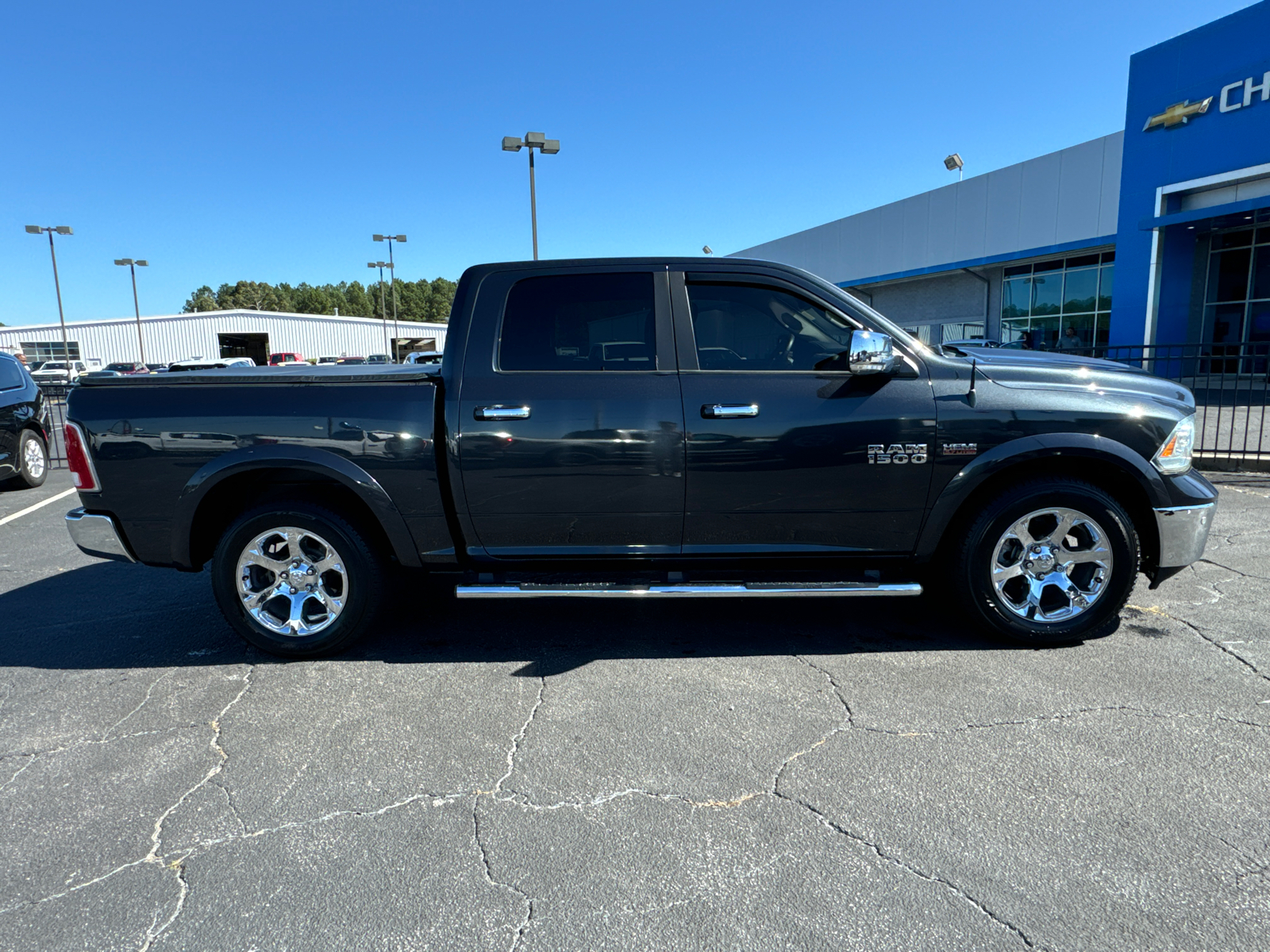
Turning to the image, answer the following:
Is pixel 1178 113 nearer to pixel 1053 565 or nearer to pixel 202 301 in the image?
pixel 1053 565

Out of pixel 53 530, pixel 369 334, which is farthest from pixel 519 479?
pixel 369 334

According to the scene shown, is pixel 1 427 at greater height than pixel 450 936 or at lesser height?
greater

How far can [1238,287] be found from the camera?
19.3m

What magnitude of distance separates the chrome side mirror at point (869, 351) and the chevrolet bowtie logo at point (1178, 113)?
67.1ft

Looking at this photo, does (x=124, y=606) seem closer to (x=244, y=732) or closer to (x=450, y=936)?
(x=244, y=732)

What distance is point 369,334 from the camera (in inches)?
3105

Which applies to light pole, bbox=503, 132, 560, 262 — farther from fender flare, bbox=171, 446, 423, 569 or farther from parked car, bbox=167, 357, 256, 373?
fender flare, bbox=171, 446, 423, 569

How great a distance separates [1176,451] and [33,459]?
1156cm

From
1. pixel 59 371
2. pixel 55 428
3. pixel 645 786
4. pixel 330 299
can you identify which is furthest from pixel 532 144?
pixel 330 299

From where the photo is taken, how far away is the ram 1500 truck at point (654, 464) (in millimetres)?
3631

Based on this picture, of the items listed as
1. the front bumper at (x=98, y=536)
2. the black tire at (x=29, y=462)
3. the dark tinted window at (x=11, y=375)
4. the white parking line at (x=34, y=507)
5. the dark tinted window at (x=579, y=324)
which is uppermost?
the dark tinted window at (x=579, y=324)

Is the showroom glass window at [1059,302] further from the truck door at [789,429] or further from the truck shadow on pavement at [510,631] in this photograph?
the truck door at [789,429]

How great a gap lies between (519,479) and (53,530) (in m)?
5.82

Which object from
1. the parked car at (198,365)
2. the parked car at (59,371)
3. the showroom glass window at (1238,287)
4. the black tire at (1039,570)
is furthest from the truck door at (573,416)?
the parked car at (59,371)
